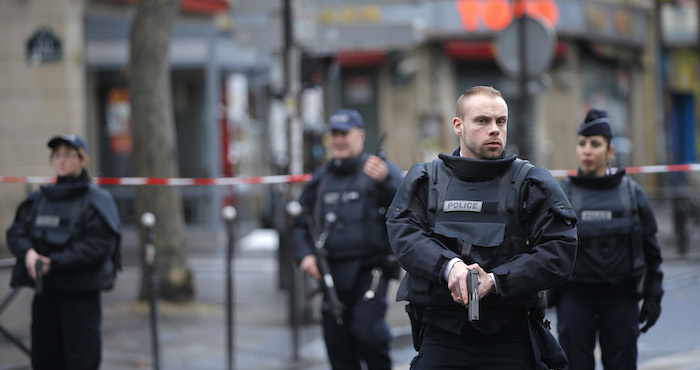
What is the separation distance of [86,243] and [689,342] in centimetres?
557

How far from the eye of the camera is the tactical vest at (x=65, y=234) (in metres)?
6.34

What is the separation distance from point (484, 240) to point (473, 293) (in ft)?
1.03

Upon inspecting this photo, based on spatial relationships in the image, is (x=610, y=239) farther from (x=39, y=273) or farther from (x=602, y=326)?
(x=39, y=273)

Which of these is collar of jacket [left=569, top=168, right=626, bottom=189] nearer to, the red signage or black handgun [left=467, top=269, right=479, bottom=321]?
black handgun [left=467, top=269, right=479, bottom=321]

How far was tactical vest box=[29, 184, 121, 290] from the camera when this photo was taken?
20.8 feet

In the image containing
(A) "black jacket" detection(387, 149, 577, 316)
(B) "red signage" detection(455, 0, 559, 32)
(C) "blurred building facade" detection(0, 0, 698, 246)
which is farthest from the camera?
(B) "red signage" detection(455, 0, 559, 32)

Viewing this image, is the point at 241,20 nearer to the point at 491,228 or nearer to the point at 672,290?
the point at 672,290

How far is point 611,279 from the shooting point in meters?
6.08

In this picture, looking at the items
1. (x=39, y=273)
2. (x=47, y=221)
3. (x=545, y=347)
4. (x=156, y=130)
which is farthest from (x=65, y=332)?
(x=156, y=130)

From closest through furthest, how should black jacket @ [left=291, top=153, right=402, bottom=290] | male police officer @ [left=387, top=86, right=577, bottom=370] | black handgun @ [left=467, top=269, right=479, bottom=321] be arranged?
black handgun @ [left=467, top=269, right=479, bottom=321] < male police officer @ [left=387, top=86, right=577, bottom=370] < black jacket @ [left=291, top=153, right=402, bottom=290]

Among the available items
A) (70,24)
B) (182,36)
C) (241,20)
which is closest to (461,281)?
(70,24)

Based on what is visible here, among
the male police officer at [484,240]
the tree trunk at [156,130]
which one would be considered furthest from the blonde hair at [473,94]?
the tree trunk at [156,130]

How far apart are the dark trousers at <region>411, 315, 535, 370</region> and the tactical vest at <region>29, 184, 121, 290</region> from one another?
102 inches

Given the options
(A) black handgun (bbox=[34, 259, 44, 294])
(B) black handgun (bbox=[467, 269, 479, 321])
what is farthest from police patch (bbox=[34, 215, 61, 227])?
(B) black handgun (bbox=[467, 269, 479, 321])
